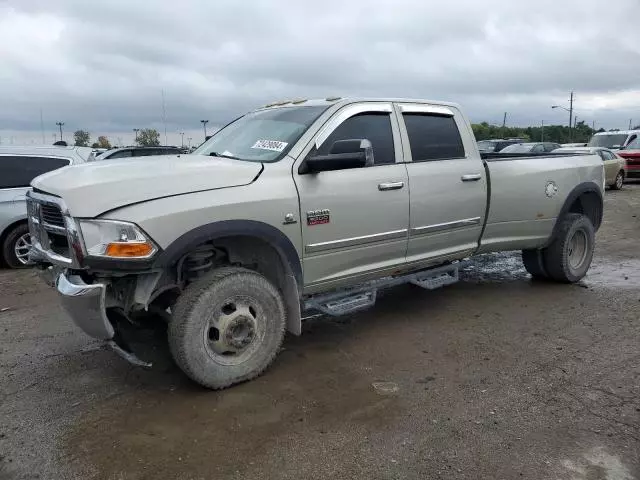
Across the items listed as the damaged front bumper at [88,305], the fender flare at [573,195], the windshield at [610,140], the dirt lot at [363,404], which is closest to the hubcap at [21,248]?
the dirt lot at [363,404]

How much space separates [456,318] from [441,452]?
8.05 ft

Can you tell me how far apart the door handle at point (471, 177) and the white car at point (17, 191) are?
5.95 metres

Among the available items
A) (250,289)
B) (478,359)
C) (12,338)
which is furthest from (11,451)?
(478,359)

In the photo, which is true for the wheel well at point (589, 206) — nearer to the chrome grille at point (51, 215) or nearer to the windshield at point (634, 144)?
the chrome grille at point (51, 215)

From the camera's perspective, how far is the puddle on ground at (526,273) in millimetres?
6625

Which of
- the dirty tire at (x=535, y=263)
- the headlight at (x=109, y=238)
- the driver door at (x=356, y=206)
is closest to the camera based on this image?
the headlight at (x=109, y=238)

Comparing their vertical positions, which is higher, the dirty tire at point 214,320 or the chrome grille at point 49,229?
the chrome grille at point 49,229

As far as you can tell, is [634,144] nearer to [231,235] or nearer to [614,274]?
[614,274]

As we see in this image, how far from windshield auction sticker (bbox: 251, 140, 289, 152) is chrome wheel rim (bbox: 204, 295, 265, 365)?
3.93 ft

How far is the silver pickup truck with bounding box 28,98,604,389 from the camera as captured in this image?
338 cm

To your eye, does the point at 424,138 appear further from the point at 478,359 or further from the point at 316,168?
the point at 478,359

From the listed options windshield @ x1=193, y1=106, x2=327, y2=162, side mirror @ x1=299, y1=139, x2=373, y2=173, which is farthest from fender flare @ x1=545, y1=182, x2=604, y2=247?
windshield @ x1=193, y1=106, x2=327, y2=162

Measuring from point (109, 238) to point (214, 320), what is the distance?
88 centimetres

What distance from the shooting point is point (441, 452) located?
3.03 meters
